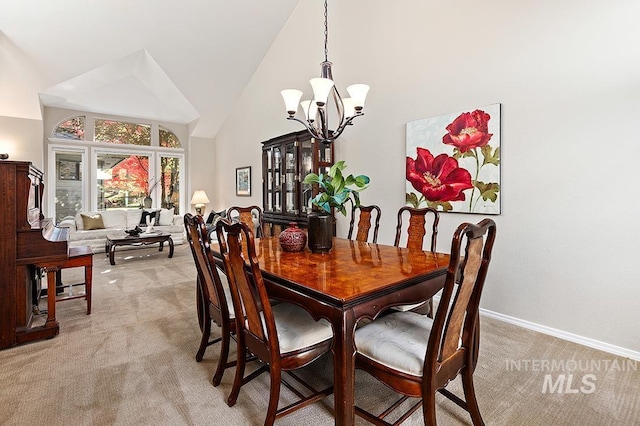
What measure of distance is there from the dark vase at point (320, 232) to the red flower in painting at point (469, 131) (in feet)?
5.95

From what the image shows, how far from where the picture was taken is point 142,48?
17.7ft

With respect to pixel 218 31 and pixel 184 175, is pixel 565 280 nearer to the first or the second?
pixel 218 31

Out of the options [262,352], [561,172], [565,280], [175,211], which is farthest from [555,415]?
[175,211]

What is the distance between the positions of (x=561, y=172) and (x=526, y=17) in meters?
1.36

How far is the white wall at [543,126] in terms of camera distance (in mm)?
2348

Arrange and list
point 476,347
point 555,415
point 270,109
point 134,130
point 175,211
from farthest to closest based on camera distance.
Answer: point 175,211 → point 134,130 → point 270,109 → point 476,347 → point 555,415

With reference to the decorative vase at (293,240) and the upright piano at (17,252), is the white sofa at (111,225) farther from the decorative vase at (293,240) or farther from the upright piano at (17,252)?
the decorative vase at (293,240)

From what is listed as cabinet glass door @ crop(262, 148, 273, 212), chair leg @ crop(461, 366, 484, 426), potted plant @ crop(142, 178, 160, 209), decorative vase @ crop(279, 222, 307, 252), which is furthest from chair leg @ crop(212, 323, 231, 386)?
potted plant @ crop(142, 178, 160, 209)

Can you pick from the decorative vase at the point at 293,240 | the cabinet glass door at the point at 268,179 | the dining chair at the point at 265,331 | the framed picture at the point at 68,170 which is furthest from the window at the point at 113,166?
the dining chair at the point at 265,331

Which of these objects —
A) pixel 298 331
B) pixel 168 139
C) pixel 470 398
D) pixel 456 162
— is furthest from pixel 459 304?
pixel 168 139

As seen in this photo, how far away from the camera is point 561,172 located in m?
2.60

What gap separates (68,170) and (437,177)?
739cm

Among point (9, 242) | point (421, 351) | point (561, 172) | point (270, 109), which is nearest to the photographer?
point (421, 351)

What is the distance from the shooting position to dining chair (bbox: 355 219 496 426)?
124 cm
